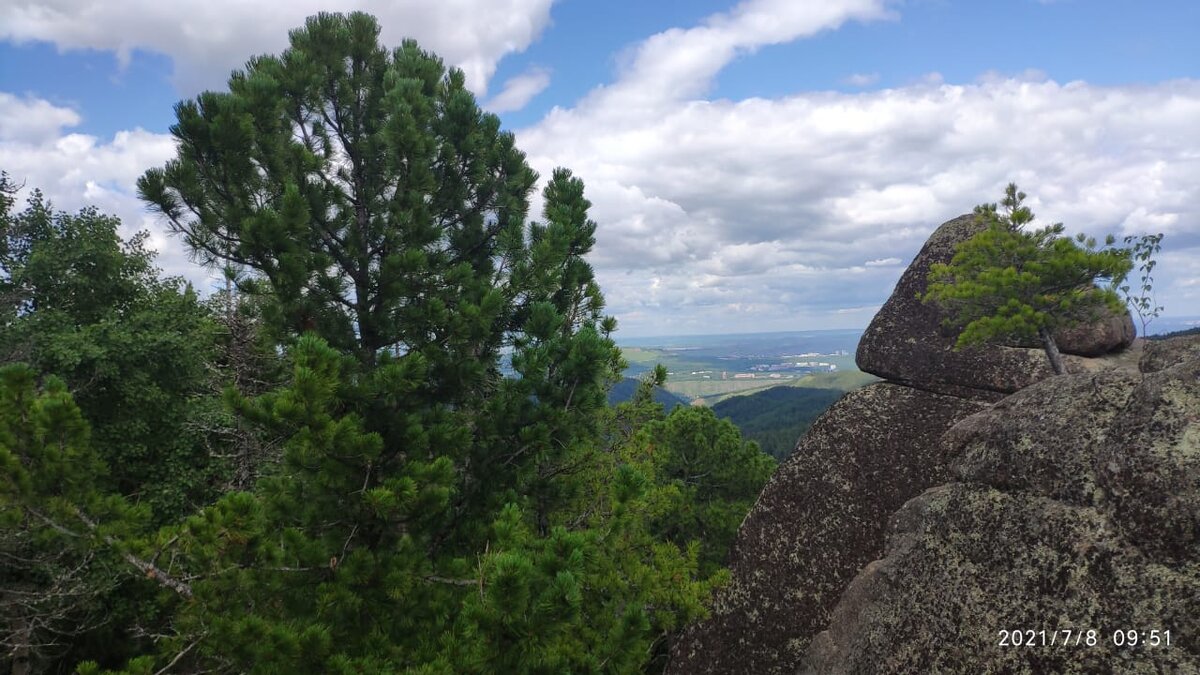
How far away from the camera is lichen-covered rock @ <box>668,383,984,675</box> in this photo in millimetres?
14164

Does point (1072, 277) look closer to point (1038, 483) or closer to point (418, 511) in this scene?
point (1038, 483)

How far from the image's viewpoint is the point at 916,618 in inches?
302

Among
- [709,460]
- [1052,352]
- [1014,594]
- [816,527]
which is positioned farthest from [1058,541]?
[709,460]

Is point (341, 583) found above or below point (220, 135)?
below

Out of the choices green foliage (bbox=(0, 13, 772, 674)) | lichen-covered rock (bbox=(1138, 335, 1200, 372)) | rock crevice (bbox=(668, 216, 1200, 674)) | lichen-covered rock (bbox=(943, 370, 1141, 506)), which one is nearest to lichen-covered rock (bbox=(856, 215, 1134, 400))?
lichen-covered rock (bbox=(1138, 335, 1200, 372))

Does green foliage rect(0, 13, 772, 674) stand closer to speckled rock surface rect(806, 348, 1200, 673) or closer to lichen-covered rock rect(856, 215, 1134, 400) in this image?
speckled rock surface rect(806, 348, 1200, 673)

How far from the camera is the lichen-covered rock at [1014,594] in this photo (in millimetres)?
5840

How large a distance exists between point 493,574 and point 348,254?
7294 mm

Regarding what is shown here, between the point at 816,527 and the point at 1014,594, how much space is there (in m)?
8.21

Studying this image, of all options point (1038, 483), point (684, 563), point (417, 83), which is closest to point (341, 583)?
point (684, 563)

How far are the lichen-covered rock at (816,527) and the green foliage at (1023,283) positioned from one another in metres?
2.51

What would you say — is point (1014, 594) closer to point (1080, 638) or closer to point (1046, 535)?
point (1080, 638)

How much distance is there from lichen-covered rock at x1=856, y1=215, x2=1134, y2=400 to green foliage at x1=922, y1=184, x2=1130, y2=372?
0.55 metres

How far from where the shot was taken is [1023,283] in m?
15.2
